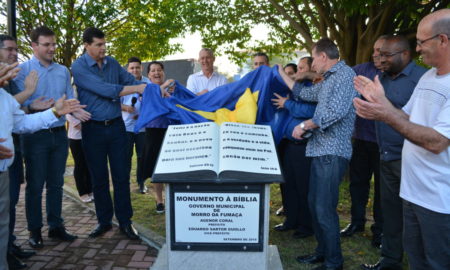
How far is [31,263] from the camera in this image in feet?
12.9

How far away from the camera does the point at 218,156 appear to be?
2857mm

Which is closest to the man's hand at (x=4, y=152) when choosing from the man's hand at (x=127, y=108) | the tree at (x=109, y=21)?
the man's hand at (x=127, y=108)

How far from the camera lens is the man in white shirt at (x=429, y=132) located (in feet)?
7.05

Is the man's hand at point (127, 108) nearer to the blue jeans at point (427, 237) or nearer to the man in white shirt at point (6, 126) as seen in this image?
the man in white shirt at point (6, 126)

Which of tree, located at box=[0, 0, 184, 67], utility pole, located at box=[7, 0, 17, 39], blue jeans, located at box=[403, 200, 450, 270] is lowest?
blue jeans, located at box=[403, 200, 450, 270]

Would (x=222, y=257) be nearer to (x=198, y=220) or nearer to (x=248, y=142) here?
(x=198, y=220)

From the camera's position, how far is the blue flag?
3.84 metres

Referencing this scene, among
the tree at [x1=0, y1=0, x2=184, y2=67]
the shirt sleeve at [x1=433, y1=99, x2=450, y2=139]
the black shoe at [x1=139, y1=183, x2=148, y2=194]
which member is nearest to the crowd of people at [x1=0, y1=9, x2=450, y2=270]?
the shirt sleeve at [x1=433, y1=99, x2=450, y2=139]

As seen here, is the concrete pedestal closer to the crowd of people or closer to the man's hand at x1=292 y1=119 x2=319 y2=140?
the crowd of people

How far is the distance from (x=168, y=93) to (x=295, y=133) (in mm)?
1439

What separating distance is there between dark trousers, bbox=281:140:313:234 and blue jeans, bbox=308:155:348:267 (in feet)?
2.57

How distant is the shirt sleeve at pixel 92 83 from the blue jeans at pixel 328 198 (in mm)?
2334

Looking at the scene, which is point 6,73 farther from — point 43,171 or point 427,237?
point 427,237

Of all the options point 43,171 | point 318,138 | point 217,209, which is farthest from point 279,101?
point 43,171
